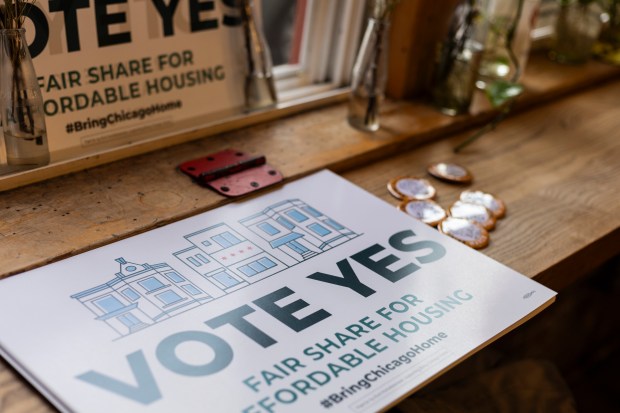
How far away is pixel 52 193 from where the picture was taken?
1.25 m

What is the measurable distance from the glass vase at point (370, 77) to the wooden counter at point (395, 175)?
37 mm

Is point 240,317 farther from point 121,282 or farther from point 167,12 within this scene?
point 167,12

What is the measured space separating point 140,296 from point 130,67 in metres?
0.50

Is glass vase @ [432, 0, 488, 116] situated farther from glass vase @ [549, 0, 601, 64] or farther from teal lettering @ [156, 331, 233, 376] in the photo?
teal lettering @ [156, 331, 233, 376]

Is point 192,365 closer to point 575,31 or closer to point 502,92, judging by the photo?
point 502,92

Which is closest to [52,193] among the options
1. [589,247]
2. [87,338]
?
[87,338]

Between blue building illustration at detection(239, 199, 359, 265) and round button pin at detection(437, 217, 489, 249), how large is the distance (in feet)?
0.57

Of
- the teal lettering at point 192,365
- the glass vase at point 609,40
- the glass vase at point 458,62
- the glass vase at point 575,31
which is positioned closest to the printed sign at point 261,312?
the teal lettering at point 192,365

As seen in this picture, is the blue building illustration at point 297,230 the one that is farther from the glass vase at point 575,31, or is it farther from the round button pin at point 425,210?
the glass vase at point 575,31

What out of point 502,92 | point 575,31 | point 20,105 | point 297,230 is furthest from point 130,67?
point 575,31

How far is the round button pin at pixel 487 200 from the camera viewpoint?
1381 mm

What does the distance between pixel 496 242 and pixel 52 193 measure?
0.75m

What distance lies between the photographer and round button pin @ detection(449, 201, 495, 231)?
4.37ft

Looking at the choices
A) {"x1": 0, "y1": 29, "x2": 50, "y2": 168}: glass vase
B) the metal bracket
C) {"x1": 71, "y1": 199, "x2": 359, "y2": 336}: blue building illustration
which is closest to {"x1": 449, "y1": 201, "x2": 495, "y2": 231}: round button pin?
{"x1": 71, "y1": 199, "x2": 359, "y2": 336}: blue building illustration
